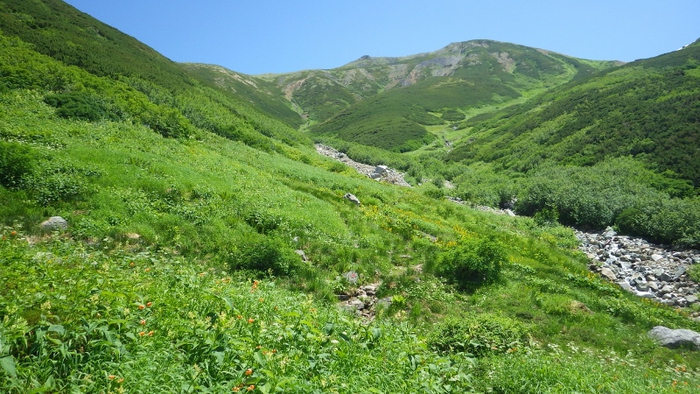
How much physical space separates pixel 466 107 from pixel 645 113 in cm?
7282

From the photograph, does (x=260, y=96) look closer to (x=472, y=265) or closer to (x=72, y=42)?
(x=72, y=42)

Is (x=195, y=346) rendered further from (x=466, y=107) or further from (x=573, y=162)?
(x=466, y=107)

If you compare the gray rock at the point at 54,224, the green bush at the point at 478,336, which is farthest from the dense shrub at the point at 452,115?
the gray rock at the point at 54,224

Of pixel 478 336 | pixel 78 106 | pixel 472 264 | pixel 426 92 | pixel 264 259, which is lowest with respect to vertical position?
pixel 478 336

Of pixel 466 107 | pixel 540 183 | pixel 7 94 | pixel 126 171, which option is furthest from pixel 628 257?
pixel 466 107

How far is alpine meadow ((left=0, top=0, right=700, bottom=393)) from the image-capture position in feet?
13.5

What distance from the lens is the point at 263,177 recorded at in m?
19.2

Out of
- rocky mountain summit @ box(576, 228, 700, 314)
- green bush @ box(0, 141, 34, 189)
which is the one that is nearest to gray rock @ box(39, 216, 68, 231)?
green bush @ box(0, 141, 34, 189)

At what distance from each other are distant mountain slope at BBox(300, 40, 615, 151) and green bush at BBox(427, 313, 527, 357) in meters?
67.3

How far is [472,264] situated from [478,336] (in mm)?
4623

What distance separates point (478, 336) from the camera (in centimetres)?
767

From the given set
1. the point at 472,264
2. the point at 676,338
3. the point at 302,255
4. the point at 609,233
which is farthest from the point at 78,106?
the point at 609,233

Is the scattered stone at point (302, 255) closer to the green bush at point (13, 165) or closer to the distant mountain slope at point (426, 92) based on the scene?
the green bush at point (13, 165)

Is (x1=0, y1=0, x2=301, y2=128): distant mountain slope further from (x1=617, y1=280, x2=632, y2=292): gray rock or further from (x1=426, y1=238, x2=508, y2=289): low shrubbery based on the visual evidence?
(x1=617, y1=280, x2=632, y2=292): gray rock
